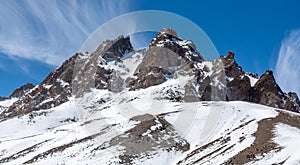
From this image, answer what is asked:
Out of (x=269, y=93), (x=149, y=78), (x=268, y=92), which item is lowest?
(x=269, y=93)

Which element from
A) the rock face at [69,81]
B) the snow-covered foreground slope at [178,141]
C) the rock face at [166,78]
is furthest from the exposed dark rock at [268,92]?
the snow-covered foreground slope at [178,141]

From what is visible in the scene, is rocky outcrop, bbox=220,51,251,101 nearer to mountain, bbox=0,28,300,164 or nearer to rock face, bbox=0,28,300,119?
rock face, bbox=0,28,300,119

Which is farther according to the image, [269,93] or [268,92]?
[268,92]

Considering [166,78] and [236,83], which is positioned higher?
[166,78]

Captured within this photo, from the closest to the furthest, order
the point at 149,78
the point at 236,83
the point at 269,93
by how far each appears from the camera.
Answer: the point at 269,93 < the point at 236,83 < the point at 149,78

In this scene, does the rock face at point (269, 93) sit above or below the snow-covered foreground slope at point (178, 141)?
above

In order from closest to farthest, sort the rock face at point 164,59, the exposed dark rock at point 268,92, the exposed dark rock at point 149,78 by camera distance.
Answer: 1. the exposed dark rock at point 268,92
2. the exposed dark rock at point 149,78
3. the rock face at point 164,59

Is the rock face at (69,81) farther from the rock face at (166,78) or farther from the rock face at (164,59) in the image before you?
the rock face at (164,59)

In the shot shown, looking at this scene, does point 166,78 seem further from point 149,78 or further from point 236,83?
point 236,83

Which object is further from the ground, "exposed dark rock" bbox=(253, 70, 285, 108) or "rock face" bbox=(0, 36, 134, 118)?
"rock face" bbox=(0, 36, 134, 118)

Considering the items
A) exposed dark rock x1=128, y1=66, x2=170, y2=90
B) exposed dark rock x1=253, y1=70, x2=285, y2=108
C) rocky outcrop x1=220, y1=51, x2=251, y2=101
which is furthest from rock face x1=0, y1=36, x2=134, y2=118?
exposed dark rock x1=253, y1=70, x2=285, y2=108

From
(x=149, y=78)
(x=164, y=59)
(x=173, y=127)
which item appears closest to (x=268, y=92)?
(x=149, y=78)

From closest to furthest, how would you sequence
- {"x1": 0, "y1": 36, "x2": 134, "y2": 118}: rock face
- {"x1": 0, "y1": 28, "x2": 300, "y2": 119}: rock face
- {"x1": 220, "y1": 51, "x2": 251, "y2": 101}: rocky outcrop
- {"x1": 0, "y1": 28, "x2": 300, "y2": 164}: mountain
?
{"x1": 0, "y1": 28, "x2": 300, "y2": 164}: mountain < {"x1": 0, "y1": 28, "x2": 300, "y2": 119}: rock face < {"x1": 220, "y1": 51, "x2": 251, "y2": 101}: rocky outcrop < {"x1": 0, "y1": 36, "x2": 134, "y2": 118}: rock face

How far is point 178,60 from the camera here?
157m
